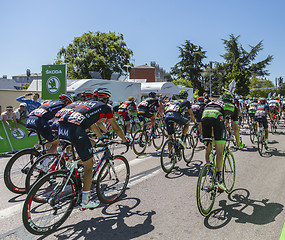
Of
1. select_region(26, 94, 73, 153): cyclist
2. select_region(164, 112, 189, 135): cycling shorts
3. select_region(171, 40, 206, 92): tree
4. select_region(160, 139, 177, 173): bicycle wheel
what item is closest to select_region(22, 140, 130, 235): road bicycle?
select_region(26, 94, 73, 153): cyclist

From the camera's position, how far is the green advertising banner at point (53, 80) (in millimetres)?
13008

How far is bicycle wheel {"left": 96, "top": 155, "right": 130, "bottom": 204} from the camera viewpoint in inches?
163

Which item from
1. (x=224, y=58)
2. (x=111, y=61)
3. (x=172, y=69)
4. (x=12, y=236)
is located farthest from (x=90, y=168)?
(x=172, y=69)

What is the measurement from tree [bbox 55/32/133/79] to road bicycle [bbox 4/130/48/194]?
37.0m

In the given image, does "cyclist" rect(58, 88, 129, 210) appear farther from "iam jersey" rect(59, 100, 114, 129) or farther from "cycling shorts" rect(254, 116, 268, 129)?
"cycling shorts" rect(254, 116, 268, 129)

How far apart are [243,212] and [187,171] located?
2312 mm

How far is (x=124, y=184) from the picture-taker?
466cm

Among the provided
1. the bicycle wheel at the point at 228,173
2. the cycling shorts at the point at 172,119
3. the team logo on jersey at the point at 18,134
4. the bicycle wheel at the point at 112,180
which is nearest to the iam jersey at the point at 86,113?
the bicycle wheel at the point at 112,180

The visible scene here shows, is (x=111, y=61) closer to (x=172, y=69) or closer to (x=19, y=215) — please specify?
(x=172, y=69)

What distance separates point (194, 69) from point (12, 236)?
205 feet

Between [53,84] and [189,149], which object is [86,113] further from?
[53,84]

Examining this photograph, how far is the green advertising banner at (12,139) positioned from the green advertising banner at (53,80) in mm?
3997

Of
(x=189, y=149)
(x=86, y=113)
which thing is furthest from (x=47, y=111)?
(x=189, y=149)

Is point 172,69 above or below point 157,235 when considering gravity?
above
